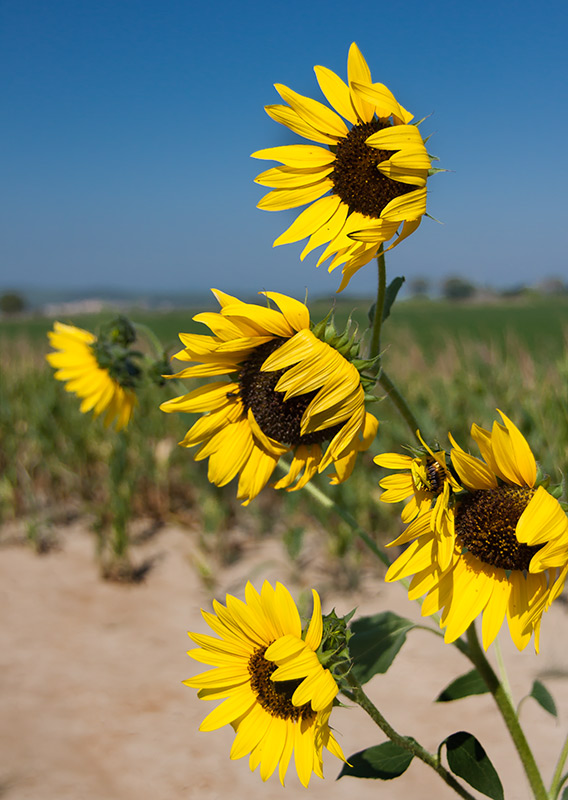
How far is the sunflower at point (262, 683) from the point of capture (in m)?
0.91

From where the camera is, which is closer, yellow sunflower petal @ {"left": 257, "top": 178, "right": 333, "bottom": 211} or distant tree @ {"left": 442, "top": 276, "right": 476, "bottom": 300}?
yellow sunflower petal @ {"left": 257, "top": 178, "right": 333, "bottom": 211}

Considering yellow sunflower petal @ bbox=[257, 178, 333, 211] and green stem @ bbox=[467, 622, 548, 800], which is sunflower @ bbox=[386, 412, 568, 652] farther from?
yellow sunflower petal @ bbox=[257, 178, 333, 211]

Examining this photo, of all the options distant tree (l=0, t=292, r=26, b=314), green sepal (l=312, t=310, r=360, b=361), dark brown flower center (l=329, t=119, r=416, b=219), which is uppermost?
dark brown flower center (l=329, t=119, r=416, b=219)

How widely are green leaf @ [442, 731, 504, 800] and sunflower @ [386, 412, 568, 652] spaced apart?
0.76 feet

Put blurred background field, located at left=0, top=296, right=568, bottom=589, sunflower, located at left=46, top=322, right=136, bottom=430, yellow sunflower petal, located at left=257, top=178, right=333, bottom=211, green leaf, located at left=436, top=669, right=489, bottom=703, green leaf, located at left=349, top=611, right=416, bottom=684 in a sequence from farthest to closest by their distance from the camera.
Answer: blurred background field, located at left=0, top=296, right=568, bottom=589
sunflower, located at left=46, top=322, right=136, bottom=430
green leaf, located at left=436, top=669, right=489, bottom=703
green leaf, located at left=349, top=611, right=416, bottom=684
yellow sunflower petal, located at left=257, top=178, right=333, bottom=211

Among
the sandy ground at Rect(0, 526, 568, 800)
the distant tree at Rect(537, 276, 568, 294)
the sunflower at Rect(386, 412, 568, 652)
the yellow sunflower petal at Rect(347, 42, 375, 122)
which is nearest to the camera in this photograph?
the sunflower at Rect(386, 412, 568, 652)

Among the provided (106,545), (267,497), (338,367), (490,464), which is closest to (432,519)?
(490,464)

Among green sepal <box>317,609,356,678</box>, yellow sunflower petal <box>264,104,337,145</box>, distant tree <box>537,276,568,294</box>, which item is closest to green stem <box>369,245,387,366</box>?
yellow sunflower petal <box>264,104,337,145</box>

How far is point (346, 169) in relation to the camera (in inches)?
38.7

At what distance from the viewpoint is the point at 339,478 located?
102cm

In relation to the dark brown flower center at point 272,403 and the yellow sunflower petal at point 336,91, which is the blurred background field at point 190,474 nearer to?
the dark brown flower center at point 272,403

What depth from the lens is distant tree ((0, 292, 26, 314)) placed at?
43.2 meters

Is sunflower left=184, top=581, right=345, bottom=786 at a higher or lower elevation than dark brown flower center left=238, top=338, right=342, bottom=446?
lower

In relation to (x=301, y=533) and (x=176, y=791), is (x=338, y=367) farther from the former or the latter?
(x=301, y=533)
